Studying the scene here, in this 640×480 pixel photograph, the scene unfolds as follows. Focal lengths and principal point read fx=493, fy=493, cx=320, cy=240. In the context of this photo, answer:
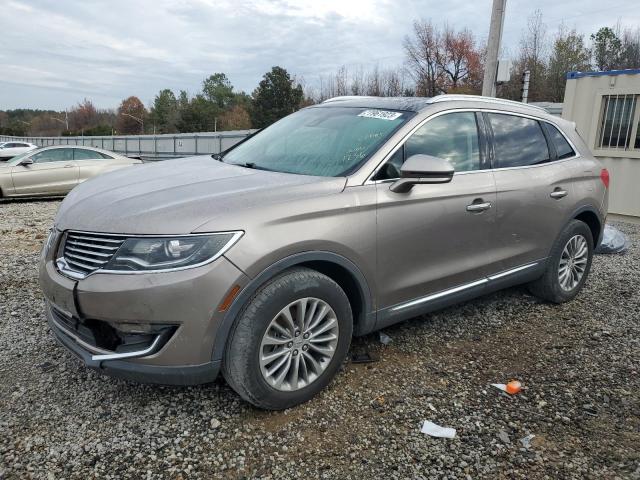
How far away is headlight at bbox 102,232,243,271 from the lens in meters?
2.34

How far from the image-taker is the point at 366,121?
3.45 m

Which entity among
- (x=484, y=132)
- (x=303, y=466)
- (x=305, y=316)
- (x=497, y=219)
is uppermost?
(x=484, y=132)

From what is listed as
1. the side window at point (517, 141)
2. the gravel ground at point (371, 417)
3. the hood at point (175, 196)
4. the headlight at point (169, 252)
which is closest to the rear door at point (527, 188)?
the side window at point (517, 141)

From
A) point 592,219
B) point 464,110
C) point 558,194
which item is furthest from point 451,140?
point 592,219

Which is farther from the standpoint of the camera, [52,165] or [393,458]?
[52,165]

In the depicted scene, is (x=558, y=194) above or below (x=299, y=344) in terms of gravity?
above

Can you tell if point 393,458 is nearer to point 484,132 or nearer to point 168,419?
point 168,419

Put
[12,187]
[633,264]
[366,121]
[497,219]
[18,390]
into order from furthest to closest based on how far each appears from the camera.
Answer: [12,187], [633,264], [497,219], [366,121], [18,390]

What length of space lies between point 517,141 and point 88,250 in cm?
329

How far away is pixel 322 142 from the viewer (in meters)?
3.41

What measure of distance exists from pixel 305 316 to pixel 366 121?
1.50 m

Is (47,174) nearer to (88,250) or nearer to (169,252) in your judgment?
(88,250)

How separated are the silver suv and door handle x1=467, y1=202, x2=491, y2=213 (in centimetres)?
1

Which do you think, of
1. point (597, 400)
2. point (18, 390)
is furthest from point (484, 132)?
point (18, 390)
